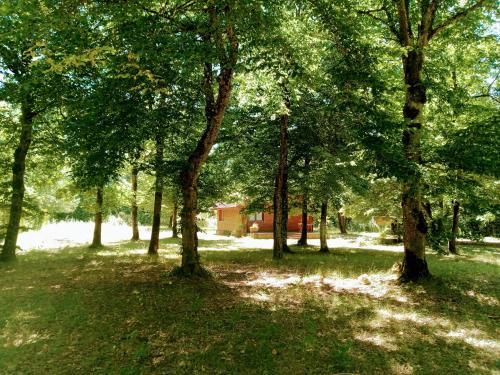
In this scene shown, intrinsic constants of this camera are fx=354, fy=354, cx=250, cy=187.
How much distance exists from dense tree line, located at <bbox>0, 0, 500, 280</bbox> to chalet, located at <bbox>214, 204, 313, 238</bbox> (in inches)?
757

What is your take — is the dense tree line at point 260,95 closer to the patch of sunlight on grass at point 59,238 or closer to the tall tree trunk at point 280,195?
the tall tree trunk at point 280,195

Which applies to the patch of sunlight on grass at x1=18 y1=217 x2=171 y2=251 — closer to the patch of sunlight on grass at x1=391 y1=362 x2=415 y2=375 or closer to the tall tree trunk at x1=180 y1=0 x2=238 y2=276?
the tall tree trunk at x1=180 y1=0 x2=238 y2=276

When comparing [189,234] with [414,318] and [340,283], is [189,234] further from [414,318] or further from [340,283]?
[414,318]

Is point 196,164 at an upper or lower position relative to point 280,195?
upper

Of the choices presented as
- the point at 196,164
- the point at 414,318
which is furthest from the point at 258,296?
the point at 196,164

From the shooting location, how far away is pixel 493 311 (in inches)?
322

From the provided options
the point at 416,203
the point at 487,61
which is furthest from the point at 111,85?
the point at 487,61

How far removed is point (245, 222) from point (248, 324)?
1269 inches

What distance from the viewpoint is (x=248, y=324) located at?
23.9 ft

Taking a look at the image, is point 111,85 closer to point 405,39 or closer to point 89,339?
point 89,339

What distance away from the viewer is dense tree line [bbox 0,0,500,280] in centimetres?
685

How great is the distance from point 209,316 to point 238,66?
577cm

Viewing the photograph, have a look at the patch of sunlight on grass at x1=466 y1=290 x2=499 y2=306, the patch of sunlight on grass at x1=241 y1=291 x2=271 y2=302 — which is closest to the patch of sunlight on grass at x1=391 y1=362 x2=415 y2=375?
the patch of sunlight on grass at x1=241 y1=291 x2=271 y2=302

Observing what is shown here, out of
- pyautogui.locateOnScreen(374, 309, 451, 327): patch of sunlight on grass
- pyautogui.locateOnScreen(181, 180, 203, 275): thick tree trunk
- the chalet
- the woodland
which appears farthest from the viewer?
the chalet
